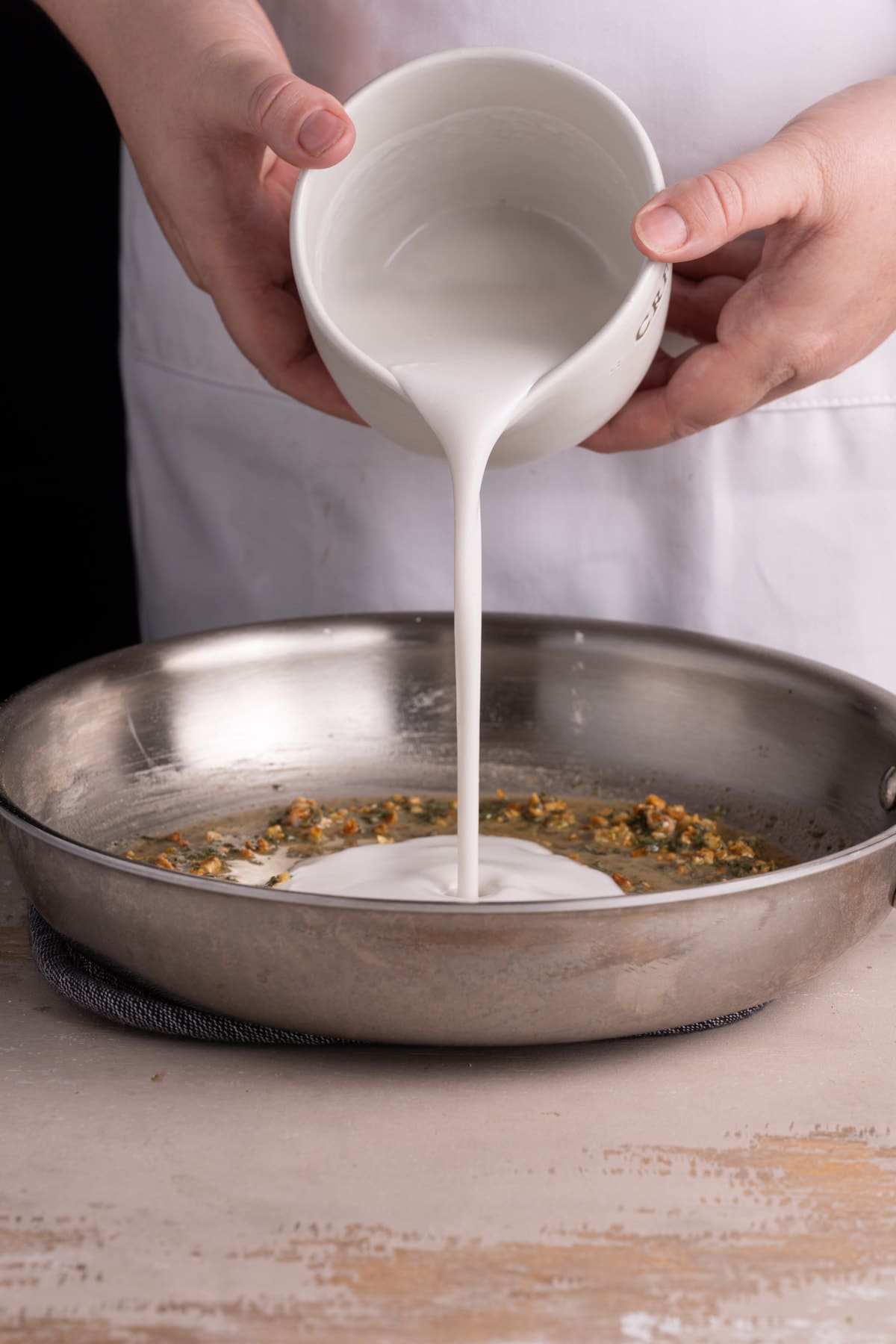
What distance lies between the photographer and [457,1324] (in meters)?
0.44

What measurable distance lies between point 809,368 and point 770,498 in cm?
13

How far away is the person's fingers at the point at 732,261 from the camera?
879mm

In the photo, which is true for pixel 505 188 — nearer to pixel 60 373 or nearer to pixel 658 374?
pixel 658 374

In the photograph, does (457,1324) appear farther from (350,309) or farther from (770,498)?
(770,498)

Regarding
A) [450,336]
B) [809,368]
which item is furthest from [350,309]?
[809,368]

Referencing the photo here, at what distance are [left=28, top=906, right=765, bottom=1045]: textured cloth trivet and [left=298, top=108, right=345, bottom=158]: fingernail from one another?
1.20ft

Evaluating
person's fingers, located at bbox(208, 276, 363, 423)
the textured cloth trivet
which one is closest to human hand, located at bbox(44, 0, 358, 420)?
person's fingers, located at bbox(208, 276, 363, 423)

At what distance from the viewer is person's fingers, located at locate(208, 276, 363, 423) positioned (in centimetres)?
82

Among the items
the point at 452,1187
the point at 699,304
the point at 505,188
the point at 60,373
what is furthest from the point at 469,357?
the point at 60,373

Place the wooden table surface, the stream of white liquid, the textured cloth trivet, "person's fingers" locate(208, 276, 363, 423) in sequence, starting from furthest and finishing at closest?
1. "person's fingers" locate(208, 276, 363, 423)
2. the stream of white liquid
3. the textured cloth trivet
4. the wooden table surface

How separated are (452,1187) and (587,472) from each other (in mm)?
534

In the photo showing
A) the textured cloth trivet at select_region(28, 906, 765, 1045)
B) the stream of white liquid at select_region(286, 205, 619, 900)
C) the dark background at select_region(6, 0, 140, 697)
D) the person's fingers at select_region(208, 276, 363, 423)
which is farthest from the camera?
the dark background at select_region(6, 0, 140, 697)

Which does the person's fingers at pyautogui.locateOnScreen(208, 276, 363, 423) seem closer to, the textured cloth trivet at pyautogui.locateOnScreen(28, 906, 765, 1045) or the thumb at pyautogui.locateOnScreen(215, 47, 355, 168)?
the thumb at pyautogui.locateOnScreen(215, 47, 355, 168)

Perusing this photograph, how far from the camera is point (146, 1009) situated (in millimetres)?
596
